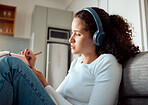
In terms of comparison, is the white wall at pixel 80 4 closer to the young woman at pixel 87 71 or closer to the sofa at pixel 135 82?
the young woman at pixel 87 71

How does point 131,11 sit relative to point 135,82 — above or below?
above

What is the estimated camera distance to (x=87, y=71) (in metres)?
0.99

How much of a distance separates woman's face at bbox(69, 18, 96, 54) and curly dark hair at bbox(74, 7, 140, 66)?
0.09ft

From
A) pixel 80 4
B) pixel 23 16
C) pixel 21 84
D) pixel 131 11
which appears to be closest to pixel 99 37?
pixel 21 84

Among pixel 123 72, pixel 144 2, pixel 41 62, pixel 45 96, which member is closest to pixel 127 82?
pixel 123 72

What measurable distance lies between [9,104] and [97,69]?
48cm

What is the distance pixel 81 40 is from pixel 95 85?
0.31 m

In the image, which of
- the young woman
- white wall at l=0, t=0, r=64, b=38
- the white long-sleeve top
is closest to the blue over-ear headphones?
the young woman

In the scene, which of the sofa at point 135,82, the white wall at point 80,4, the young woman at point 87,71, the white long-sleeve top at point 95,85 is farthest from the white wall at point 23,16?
the sofa at point 135,82

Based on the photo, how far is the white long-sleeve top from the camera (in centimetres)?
86

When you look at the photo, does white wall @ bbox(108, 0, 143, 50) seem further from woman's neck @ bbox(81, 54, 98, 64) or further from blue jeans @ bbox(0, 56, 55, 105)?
blue jeans @ bbox(0, 56, 55, 105)

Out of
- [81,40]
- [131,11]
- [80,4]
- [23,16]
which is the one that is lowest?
[81,40]

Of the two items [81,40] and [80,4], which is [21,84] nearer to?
[81,40]

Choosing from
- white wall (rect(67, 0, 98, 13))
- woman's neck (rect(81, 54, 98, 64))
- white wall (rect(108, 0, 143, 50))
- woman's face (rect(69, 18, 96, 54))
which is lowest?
woman's neck (rect(81, 54, 98, 64))
